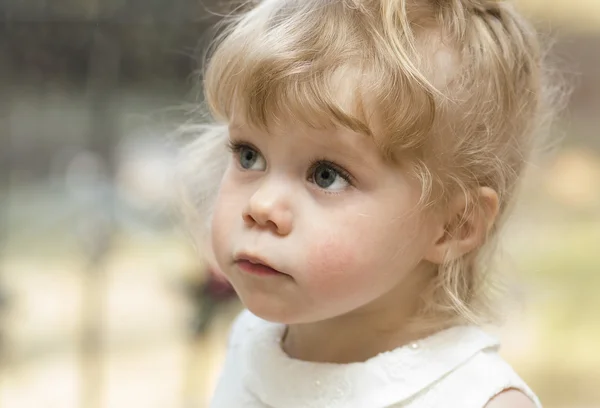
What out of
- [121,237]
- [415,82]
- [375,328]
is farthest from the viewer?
[121,237]

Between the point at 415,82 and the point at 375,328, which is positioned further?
the point at 375,328

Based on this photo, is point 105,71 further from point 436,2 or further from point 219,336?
point 436,2

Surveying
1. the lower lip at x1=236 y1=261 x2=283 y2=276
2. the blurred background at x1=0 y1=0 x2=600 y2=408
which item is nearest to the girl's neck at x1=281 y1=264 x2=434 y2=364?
the lower lip at x1=236 y1=261 x2=283 y2=276

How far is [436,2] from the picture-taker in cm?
61

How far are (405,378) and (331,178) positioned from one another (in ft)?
0.61

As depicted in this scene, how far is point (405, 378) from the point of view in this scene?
0.64 m

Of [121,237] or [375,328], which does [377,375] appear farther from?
[121,237]

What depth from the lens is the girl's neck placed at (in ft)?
2.18

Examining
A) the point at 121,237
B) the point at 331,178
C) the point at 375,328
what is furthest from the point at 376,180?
the point at 121,237

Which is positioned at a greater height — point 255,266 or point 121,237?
point 255,266

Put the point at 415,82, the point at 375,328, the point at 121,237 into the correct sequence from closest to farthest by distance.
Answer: the point at 415,82 < the point at 375,328 < the point at 121,237

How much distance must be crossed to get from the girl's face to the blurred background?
→ 0.80m

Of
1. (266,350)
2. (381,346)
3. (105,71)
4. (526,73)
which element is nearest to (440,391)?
(381,346)

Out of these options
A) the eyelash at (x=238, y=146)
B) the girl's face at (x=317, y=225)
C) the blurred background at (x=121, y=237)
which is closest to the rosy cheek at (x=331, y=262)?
the girl's face at (x=317, y=225)
